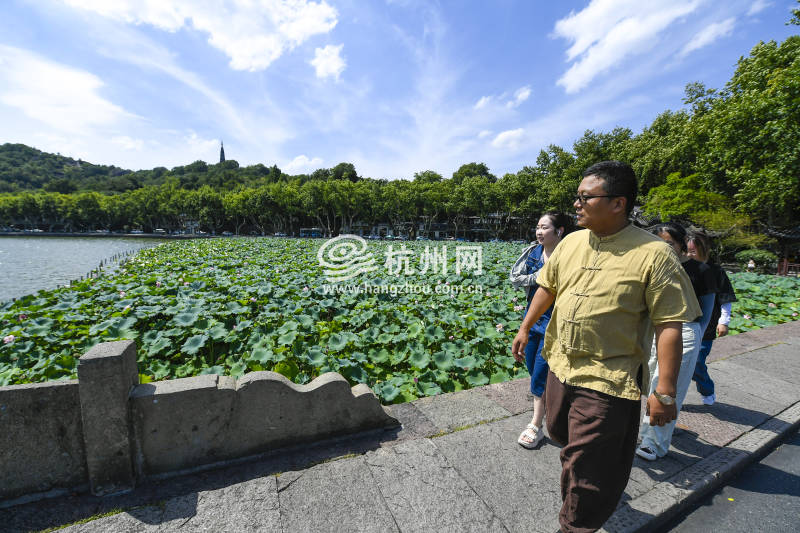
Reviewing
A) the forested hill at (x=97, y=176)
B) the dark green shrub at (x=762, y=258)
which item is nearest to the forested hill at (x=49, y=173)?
the forested hill at (x=97, y=176)

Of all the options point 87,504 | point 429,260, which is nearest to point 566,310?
point 87,504

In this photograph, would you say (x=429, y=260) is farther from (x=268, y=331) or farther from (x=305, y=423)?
(x=305, y=423)

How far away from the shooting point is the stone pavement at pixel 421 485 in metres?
1.79

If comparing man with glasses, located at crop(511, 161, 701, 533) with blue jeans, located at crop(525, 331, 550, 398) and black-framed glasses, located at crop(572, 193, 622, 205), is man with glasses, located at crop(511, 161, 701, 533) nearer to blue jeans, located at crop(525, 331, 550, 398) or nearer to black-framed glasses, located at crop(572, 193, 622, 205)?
black-framed glasses, located at crop(572, 193, 622, 205)

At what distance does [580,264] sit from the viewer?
1.67 m

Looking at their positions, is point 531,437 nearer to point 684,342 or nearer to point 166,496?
point 684,342

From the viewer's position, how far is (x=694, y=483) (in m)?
2.13

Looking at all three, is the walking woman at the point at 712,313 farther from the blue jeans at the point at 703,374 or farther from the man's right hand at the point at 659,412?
the man's right hand at the point at 659,412

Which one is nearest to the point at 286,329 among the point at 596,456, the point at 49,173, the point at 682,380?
the point at 596,456

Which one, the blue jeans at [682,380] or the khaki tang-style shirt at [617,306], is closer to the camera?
the khaki tang-style shirt at [617,306]

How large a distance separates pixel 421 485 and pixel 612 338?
144cm

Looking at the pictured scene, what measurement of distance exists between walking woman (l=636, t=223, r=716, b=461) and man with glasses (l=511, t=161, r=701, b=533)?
999 mm

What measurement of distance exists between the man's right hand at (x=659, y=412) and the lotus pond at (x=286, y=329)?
7.50 ft

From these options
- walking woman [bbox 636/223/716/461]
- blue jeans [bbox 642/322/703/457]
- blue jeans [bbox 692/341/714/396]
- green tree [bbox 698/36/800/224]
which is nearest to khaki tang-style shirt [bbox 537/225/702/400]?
walking woman [bbox 636/223/716/461]
